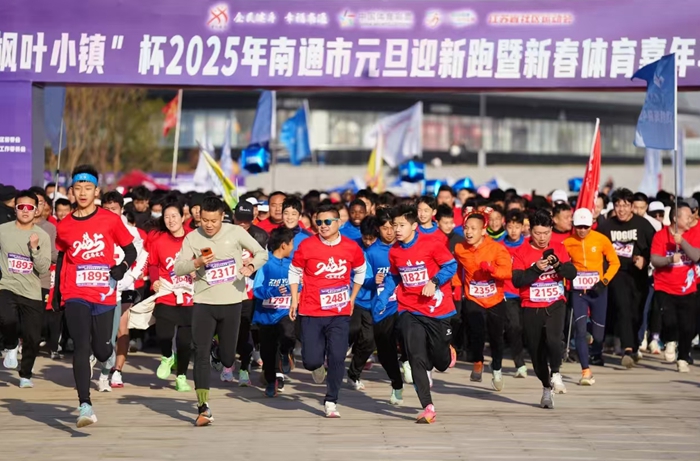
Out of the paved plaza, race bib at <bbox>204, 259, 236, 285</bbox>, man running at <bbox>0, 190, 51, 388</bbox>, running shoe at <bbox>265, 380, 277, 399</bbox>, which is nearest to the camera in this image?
the paved plaza

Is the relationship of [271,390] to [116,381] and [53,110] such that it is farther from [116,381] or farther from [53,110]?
[53,110]

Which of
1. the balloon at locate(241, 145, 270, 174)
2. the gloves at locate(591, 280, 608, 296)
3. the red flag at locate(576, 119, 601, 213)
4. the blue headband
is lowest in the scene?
the gloves at locate(591, 280, 608, 296)

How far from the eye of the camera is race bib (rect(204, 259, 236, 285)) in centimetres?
1135

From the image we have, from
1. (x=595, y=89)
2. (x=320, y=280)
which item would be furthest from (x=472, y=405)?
(x=595, y=89)

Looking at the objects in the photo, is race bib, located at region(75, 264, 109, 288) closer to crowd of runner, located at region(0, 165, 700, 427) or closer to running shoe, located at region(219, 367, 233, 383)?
crowd of runner, located at region(0, 165, 700, 427)

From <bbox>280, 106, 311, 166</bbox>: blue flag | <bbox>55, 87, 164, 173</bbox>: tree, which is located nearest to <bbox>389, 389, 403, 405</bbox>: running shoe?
<bbox>280, 106, 311, 166</bbox>: blue flag

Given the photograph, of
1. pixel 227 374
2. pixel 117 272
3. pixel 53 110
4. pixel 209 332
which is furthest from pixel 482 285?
pixel 53 110

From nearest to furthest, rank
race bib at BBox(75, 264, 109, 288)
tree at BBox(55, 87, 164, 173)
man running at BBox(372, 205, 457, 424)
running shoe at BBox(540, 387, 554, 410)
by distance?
race bib at BBox(75, 264, 109, 288), man running at BBox(372, 205, 457, 424), running shoe at BBox(540, 387, 554, 410), tree at BBox(55, 87, 164, 173)

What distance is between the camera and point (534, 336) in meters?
12.6

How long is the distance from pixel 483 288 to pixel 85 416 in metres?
5.09

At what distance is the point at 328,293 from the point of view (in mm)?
11789

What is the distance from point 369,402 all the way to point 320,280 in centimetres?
172

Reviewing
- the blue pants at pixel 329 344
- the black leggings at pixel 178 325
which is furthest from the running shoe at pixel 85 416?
the black leggings at pixel 178 325

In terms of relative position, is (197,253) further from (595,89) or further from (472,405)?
(595,89)
